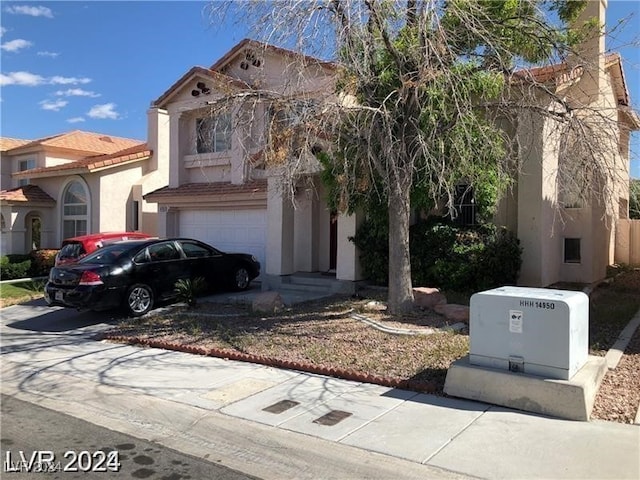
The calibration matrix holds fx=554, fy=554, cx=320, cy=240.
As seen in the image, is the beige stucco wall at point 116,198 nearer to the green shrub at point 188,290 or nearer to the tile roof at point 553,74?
the green shrub at point 188,290

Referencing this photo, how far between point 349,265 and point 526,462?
8.89 m

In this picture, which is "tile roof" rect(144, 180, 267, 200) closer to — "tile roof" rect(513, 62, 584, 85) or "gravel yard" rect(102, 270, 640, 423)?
"gravel yard" rect(102, 270, 640, 423)

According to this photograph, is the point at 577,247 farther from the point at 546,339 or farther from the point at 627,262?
the point at 546,339

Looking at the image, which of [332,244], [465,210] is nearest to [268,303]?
[332,244]

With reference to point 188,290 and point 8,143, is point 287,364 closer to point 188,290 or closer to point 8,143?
point 188,290

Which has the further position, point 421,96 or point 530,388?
point 421,96

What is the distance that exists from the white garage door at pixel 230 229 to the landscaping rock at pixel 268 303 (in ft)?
16.0

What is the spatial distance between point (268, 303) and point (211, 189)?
6.99 meters

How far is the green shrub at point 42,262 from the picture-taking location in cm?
2017

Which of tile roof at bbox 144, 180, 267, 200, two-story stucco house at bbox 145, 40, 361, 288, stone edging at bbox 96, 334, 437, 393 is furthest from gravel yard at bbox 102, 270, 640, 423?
tile roof at bbox 144, 180, 267, 200

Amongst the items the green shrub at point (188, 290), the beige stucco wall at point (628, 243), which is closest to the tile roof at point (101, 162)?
the green shrub at point (188, 290)

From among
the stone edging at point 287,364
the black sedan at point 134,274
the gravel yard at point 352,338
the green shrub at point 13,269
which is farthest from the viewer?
the green shrub at point 13,269

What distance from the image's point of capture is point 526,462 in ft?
14.4

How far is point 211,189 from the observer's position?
662 inches
